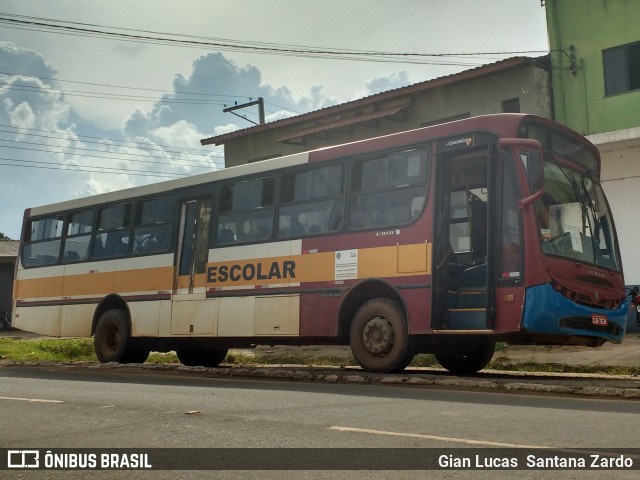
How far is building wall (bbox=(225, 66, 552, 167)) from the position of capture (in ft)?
78.3

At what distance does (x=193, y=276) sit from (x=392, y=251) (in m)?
4.79

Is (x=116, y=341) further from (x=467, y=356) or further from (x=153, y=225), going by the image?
(x=467, y=356)

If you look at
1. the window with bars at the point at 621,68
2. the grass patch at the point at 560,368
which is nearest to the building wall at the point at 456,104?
the window with bars at the point at 621,68

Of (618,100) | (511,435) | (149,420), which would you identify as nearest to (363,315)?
(149,420)

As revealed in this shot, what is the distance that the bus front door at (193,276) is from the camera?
15.3m

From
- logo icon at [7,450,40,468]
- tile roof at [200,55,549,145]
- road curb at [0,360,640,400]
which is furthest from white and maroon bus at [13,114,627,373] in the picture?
tile roof at [200,55,549,145]

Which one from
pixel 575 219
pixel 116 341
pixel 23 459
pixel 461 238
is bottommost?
pixel 23 459

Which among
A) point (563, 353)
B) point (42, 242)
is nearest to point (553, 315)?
point (563, 353)

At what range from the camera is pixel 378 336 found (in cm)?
1238

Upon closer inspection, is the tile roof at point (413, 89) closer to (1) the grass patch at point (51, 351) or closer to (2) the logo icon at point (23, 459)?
(1) the grass patch at point (51, 351)

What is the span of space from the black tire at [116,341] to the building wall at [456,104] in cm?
1262

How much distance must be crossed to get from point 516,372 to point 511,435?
754cm

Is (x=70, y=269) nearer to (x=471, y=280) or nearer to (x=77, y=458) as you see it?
(x=471, y=280)

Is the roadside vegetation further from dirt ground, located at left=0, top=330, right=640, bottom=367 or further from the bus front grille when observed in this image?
the bus front grille
